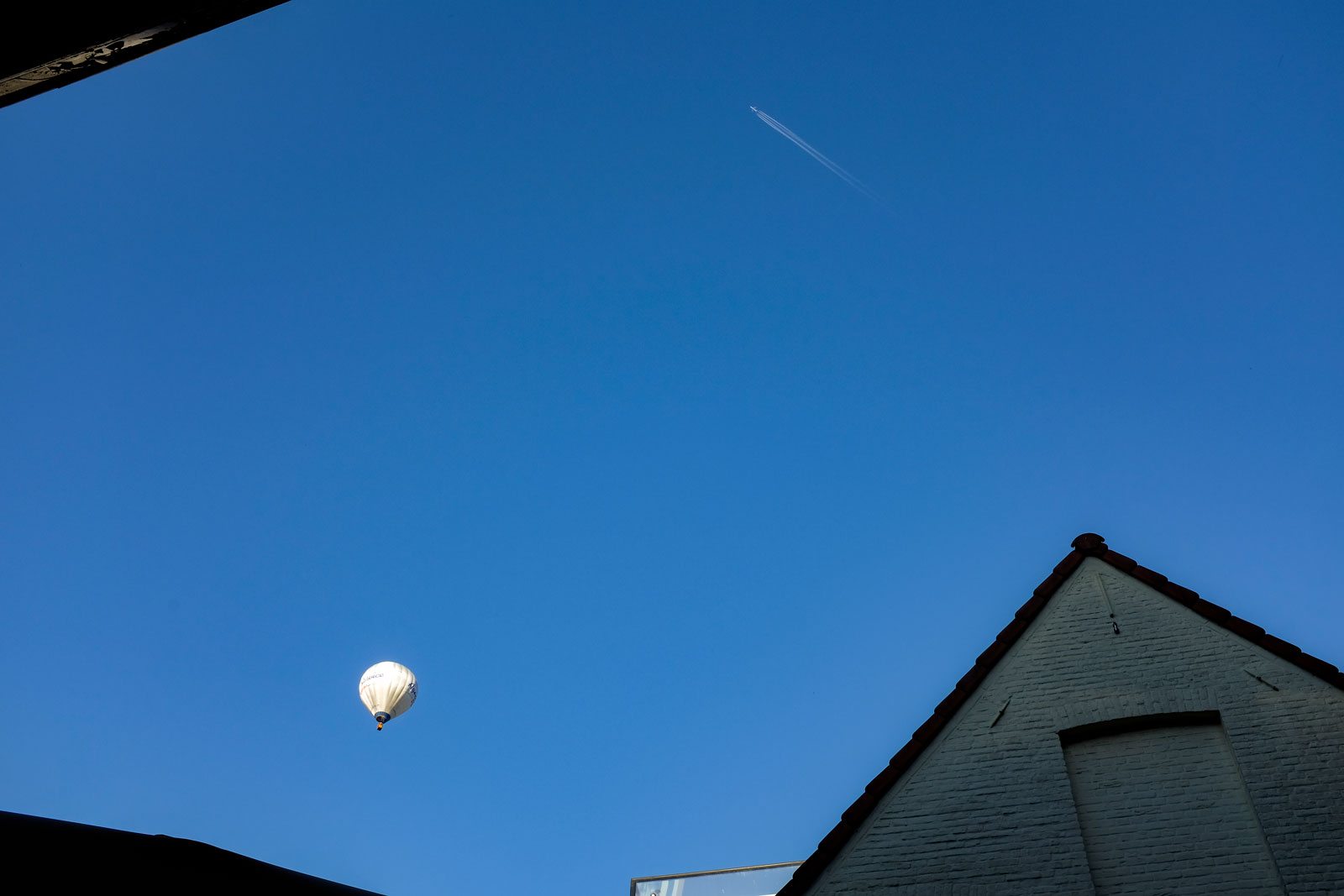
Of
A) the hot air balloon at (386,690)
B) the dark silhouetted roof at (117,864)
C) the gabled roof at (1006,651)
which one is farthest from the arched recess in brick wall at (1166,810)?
the hot air balloon at (386,690)

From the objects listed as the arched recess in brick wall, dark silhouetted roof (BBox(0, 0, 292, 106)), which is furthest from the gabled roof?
dark silhouetted roof (BBox(0, 0, 292, 106))

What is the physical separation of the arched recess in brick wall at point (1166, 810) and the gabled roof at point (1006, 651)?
0.87 m

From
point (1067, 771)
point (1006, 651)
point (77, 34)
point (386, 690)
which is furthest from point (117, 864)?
point (386, 690)

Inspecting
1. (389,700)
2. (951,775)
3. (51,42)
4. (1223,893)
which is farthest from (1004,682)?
(389,700)

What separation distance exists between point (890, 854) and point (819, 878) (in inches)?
24.6

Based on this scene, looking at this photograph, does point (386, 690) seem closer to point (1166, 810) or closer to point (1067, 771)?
point (1067, 771)

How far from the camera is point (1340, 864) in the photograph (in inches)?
249

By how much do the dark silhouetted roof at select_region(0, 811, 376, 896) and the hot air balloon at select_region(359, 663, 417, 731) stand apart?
11.6 metres

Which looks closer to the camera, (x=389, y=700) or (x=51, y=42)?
(x=51, y=42)

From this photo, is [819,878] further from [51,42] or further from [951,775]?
[51,42]

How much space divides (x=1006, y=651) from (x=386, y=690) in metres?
10.9

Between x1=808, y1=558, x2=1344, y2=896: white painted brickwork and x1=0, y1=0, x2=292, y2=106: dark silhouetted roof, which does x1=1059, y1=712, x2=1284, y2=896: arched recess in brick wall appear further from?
x1=0, y1=0, x2=292, y2=106: dark silhouetted roof

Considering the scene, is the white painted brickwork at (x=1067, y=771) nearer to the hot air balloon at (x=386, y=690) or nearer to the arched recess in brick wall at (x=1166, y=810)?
the arched recess in brick wall at (x=1166, y=810)

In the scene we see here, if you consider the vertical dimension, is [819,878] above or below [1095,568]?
below
